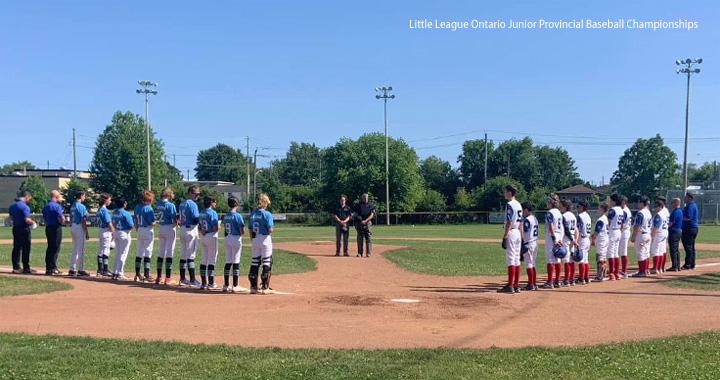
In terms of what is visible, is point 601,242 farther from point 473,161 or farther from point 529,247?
point 473,161

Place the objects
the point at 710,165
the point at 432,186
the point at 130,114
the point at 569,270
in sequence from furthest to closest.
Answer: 1. the point at 710,165
2. the point at 432,186
3. the point at 130,114
4. the point at 569,270

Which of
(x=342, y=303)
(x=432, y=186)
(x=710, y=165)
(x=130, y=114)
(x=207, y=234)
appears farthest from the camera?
(x=710, y=165)

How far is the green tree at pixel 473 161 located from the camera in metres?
97.3

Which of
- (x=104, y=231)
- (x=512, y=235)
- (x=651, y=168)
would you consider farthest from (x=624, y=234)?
(x=651, y=168)

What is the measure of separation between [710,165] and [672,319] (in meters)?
130

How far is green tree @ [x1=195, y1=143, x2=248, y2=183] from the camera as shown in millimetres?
129375

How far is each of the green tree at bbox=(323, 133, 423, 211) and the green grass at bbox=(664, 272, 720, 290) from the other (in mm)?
52364

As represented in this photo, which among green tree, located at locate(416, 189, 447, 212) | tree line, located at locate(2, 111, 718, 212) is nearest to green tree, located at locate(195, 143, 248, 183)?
tree line, located at locate(2, 111, 718, 212)

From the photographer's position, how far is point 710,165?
121 metres

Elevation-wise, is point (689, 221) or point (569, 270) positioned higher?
point (689, 221)

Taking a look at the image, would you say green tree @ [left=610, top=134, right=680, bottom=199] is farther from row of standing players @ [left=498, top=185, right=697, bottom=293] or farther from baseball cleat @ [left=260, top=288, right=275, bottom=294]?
baseball cleat @ [left=260, top=288, right=275, bottom=294]

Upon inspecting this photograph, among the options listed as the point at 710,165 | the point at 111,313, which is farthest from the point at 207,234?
the point at 710,165

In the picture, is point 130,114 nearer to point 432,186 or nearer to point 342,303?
point 432,186

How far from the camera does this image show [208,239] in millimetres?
11633
